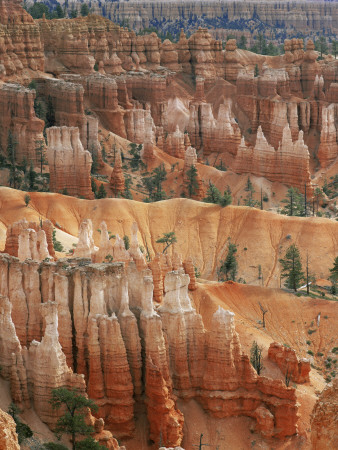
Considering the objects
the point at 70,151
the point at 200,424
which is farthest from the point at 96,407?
the point at 70,151

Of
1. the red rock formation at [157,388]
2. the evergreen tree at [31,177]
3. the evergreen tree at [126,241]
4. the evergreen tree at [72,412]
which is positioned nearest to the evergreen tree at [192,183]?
the evergreen tree at [31,177]

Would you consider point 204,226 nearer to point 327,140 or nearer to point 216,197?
point 216,197

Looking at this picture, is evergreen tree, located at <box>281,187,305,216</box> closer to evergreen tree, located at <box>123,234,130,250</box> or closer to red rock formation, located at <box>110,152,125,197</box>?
red rock formation, located at <box>110,152,125,197</box>

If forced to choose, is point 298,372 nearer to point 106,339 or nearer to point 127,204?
point 106,339

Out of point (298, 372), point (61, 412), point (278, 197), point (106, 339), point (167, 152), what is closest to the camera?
point (61, 412)

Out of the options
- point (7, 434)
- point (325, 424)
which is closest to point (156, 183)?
point (7, 434)
